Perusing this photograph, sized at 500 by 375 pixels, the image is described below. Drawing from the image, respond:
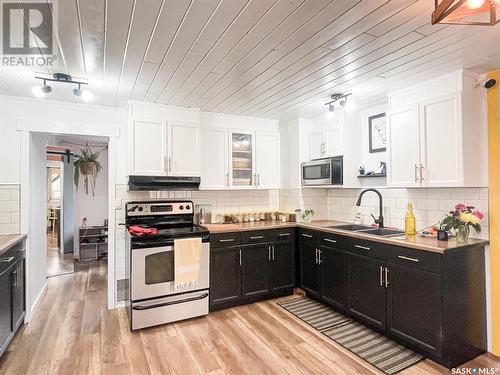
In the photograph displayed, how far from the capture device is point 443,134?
8.27 ft

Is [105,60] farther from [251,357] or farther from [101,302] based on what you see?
[101,302]

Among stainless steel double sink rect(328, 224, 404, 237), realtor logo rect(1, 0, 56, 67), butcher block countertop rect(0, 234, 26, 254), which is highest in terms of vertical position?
realtor logo rect(1, 0, 56, 67)

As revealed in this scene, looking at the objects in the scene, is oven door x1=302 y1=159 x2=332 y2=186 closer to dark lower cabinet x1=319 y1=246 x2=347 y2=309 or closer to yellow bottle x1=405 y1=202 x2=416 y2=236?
dark lower cabinet x1=319 y1=246 x2=347 y2=309

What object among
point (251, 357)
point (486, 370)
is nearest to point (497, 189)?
point (486, 370)

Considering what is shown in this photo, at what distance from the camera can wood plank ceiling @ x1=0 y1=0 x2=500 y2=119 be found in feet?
5.20

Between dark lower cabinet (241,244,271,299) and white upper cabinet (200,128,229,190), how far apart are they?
96 cm

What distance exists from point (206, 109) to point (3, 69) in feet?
6.44

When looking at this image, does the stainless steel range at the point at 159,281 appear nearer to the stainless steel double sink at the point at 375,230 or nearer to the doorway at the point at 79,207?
the stainless steel double sink at the point at 375,230

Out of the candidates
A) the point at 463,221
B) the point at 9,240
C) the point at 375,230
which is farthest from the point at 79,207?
the point at 463,221

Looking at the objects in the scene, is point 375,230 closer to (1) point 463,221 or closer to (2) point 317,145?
(1) point 463,221

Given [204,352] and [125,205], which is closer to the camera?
[204,352]

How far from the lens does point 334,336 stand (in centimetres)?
273

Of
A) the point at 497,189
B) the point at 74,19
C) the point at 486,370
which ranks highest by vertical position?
the point at 74,19

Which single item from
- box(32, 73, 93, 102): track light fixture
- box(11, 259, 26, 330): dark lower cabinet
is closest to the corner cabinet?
box(32, 73, 93, 102): track light fixture
